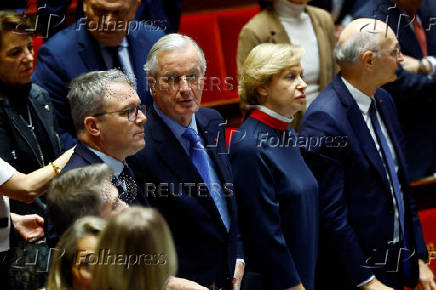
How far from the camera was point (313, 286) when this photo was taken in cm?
210

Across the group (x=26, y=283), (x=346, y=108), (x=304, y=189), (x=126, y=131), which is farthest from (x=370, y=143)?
(x=26, y=283)

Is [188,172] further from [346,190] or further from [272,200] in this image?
[346,190]

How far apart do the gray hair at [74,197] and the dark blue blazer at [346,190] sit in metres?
0.82

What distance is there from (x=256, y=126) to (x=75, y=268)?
0.87m

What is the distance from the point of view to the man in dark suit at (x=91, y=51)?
216 cm

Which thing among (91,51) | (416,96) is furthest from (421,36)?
(91,51)

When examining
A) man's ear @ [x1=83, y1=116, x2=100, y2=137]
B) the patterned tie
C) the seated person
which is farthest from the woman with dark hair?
the patterned tie

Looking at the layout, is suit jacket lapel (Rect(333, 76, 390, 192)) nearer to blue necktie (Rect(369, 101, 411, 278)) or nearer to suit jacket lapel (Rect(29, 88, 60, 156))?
blue necktie (Rect(369, 101, 411, 278))

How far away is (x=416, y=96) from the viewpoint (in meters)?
2.74

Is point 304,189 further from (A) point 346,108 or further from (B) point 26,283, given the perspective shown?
(B) point 26,283

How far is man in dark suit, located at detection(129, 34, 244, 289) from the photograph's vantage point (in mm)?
1782

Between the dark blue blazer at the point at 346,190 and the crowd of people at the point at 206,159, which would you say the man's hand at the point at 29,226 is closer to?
the crowd of people at the point at 206,159

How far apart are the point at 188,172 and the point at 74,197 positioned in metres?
0.43

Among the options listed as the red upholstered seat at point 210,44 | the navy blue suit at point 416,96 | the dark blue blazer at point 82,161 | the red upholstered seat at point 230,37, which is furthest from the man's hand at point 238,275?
the red upholstered seat at point 230,37
